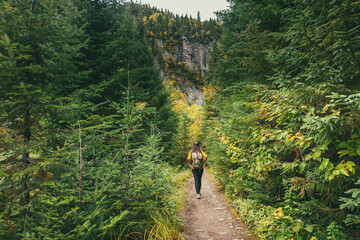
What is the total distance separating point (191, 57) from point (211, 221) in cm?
12274

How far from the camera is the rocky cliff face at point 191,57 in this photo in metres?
99.9

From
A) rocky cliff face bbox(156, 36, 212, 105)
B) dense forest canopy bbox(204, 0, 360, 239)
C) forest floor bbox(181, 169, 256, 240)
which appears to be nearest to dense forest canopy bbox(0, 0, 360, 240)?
dense forest canopy bbox(204, 0, 360, 239)

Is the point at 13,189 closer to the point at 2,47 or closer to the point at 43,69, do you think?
the point at 43,69

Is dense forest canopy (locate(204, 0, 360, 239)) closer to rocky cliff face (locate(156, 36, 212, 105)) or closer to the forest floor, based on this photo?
the forest floor

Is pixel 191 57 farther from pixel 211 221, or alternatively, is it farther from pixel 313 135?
pixel 313 135

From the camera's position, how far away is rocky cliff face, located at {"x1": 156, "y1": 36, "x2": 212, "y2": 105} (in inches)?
3933

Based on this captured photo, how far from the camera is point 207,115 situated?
18234 millimetres

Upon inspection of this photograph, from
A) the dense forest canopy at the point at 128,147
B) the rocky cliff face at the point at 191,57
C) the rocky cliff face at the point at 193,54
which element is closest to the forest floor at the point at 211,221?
the dense forest canopy at the point at 128,147

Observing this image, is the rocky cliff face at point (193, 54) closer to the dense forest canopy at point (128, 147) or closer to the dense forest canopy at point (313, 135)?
the dense forest canopy at point (313, 135)

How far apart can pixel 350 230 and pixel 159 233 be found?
375 centimetres

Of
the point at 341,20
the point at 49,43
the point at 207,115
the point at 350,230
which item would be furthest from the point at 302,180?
the point at 207,115

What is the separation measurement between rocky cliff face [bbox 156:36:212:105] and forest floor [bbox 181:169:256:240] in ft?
291

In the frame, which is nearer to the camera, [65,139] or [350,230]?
[350,230]

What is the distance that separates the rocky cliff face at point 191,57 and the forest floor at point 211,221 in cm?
8881
